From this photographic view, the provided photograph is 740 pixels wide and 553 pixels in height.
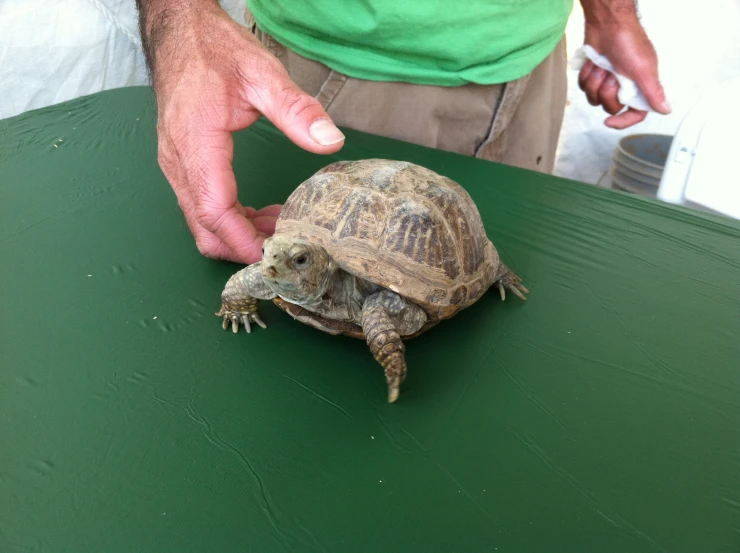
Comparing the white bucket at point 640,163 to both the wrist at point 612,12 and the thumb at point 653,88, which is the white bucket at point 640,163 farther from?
the wrist at point 612,12

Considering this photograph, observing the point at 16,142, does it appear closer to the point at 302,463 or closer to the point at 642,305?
the point at 302,463

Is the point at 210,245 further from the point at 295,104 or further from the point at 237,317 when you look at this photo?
the point at 295,104

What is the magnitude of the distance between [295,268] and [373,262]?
0.16 metres

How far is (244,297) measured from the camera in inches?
44.6

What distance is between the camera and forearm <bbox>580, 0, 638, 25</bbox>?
1.92 m

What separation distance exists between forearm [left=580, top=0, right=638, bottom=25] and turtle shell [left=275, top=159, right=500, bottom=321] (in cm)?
122

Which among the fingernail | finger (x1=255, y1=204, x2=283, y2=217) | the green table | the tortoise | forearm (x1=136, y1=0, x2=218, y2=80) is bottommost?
the green table

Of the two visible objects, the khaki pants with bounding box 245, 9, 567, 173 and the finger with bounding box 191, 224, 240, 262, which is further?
the khaki pants with bounding box 245, 9, 567, 173

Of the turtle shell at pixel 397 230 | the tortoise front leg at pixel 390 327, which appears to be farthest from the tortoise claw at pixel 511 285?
the tortoise front leg at pixel 390 327

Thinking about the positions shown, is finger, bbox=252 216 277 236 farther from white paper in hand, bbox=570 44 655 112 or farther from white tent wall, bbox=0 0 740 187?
white tent wall, bbox=0 0 740 187

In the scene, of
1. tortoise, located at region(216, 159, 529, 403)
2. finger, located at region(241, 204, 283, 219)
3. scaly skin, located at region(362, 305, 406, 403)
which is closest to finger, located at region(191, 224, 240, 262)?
finger, located at region(241, 204, 283, 219)

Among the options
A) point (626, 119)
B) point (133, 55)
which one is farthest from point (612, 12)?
point (133, 55)

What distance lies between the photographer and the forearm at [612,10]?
1923 mm

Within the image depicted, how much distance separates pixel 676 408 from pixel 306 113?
0.94 m
